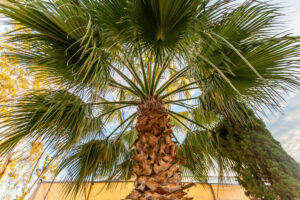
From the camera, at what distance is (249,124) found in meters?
2.62

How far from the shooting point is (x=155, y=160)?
5.76 ft

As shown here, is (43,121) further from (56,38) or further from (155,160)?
(155,160)

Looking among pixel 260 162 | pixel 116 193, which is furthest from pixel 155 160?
pixel 116 193

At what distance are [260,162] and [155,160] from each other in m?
1.48

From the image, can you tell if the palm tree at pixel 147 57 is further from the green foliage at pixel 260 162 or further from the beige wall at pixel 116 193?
the beige wall at pixel 116 193

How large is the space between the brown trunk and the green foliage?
73 cm

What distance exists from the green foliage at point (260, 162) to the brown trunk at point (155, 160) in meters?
0.73

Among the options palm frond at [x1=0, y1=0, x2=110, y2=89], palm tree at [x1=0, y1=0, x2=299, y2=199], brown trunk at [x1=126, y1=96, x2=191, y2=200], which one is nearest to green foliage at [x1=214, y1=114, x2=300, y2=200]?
palm tree at [x1=0, y1=0, x2=299, y2=199]

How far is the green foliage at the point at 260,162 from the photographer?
203 centimetres

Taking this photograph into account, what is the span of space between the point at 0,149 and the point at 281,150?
3.27 m

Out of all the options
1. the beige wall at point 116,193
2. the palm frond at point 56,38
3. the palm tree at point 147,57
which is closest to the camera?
the palm frond at point 56,38

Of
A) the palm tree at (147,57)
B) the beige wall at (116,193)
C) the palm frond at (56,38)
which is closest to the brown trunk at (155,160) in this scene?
the palm tree at (147,57)

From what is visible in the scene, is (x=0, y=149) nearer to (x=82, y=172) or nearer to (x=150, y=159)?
(x=82, y=172)

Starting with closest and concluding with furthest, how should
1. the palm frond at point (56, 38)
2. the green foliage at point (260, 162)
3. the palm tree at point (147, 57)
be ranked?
the palm frond at point (56, 38) < the palm tree at point (147, 57) < the green foliage at point (260, 162)
